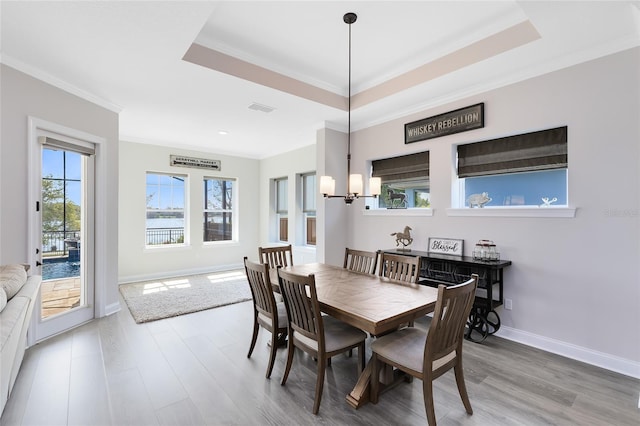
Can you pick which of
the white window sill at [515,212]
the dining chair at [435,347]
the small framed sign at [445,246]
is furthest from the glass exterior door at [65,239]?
the white window sill at [515,212]

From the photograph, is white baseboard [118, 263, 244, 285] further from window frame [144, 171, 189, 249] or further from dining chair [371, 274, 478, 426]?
dining chair [371, 274, 478, 426]

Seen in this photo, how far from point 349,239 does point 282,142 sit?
241 centimetres

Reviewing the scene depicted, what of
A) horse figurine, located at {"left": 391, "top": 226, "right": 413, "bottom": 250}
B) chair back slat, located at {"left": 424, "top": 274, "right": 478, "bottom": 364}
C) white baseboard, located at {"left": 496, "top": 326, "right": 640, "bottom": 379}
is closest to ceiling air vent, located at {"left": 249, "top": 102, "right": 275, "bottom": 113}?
horse figurine, located at {"left": 391, "top": 226, "right": 413, "bottom": 250}

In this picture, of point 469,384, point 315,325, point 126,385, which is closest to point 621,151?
point 469,384

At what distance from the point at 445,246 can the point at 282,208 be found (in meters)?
4.08

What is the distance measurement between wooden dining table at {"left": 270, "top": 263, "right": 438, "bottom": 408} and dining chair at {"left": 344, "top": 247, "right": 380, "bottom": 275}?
35cm

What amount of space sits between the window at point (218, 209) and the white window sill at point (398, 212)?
367cm

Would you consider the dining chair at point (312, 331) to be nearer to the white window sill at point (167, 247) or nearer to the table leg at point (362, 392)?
the table leg at point (362, 392)

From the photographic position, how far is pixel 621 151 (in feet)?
8.23

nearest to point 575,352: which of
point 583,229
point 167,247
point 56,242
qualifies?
point 583,229

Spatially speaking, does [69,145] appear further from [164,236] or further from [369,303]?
[369,303]

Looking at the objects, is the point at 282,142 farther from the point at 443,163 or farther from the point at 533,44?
the point at 533,44

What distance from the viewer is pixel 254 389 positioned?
2.27 metres

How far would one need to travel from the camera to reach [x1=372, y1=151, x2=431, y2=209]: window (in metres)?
4.05
